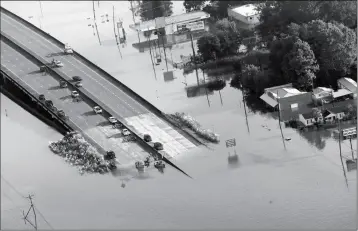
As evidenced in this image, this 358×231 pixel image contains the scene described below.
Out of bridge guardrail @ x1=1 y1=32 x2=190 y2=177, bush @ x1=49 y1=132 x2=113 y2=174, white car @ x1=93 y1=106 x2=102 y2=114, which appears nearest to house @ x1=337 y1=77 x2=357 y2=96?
bridge guardrail @ x1=1 y1=32 x2=190 y2=177

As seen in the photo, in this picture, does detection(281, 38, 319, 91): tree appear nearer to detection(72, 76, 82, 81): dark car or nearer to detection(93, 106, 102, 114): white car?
detection(93, 106, 102, 114): white car

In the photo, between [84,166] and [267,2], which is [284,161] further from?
[267,2]

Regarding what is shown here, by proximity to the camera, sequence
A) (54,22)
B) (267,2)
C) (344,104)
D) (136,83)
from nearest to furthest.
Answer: (344,104)
(136,83)
(267,2)
(54,22)

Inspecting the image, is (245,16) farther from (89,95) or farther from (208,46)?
(89,95)

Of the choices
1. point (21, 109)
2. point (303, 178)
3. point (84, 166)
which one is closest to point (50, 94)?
point (21, 109)

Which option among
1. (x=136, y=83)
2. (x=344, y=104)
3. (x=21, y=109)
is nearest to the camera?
(x=344, y=104)

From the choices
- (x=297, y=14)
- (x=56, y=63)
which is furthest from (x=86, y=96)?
(x=297, y=14)

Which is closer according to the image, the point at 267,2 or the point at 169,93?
the point at 169,93
